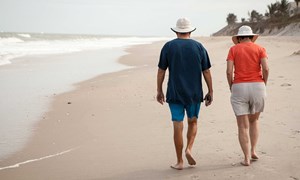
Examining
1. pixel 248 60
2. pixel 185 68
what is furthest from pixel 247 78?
pixel 185 68

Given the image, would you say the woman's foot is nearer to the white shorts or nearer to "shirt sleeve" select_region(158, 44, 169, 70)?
the white shorts

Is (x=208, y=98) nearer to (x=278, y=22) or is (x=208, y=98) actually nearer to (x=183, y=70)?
(x=183, y=70)

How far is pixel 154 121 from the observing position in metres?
6.39

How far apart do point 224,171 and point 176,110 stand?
2.79 feet

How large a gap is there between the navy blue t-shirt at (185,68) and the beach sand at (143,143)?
2.80 feet

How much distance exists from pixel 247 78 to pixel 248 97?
0.21 meters

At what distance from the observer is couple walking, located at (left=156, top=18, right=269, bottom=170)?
4.06 metres

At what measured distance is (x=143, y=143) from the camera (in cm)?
522

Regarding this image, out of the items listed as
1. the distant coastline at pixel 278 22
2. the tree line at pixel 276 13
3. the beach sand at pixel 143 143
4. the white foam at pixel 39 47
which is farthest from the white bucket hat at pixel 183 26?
the tree line at pixel 276 13

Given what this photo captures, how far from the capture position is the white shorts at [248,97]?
13.5ft

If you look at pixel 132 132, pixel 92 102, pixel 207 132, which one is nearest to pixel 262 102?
pixel 207 132

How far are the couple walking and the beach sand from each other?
1.02 feet

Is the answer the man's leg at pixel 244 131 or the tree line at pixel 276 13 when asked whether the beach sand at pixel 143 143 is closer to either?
the man's leg at pixel 244 131

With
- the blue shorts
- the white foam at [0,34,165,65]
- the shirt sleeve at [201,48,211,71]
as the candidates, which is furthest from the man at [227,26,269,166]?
the white foam at [0,34,165,65]
